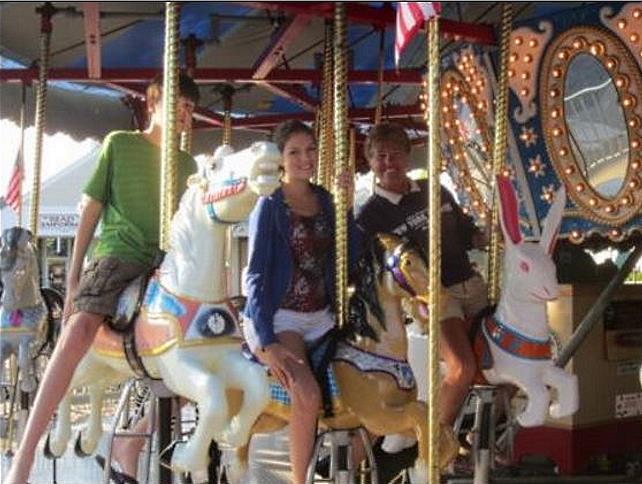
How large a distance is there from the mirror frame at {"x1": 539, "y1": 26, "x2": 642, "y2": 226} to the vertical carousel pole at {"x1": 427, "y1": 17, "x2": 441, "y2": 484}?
1386 mm

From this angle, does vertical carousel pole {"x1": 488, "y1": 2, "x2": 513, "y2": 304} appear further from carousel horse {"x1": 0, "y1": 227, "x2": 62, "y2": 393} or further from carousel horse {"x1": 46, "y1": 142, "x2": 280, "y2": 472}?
carousel horse {"x1": 0, "y1": 227, "x2": 62, "y2": 393}

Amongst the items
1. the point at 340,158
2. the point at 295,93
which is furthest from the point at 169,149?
the point at 295,93

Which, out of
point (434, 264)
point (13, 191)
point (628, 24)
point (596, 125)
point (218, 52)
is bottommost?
point (434, 264)

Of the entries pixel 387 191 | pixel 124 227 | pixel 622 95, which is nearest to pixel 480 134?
pixel 622 95

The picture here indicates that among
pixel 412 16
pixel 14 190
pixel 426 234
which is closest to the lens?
pixel 412 16

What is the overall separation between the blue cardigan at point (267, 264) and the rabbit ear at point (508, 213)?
81 cm

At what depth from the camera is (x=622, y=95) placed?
148 inches

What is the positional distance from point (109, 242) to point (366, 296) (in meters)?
0.82

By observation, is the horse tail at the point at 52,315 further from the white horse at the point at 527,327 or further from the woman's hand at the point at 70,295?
the white horse at the point at 527,327

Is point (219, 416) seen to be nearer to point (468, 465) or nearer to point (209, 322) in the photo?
point (209, 322)

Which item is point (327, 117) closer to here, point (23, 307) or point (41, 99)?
point (41, 99)

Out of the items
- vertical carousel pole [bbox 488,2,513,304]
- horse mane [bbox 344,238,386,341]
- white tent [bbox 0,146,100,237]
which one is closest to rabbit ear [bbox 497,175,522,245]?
vertical carousel pole [bbox 488,2,513,304]

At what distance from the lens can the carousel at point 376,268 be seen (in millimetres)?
2629

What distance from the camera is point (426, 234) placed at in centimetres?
330
